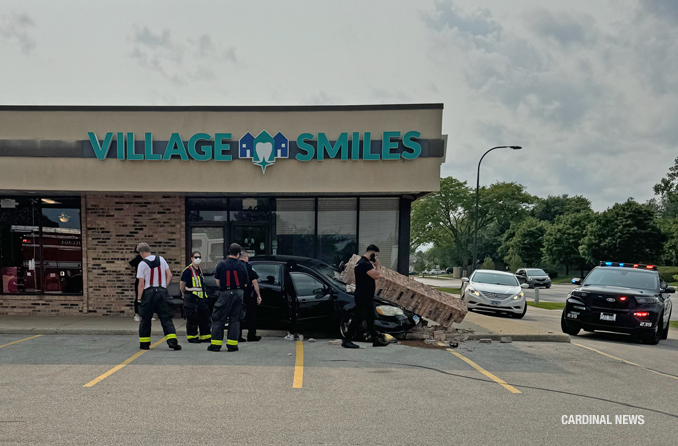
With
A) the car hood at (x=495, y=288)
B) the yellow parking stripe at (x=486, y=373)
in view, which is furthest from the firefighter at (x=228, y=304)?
the car hood at (x=495, y=288)

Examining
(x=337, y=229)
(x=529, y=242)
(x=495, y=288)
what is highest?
(x=337, y=229)

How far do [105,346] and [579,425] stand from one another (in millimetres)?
7635

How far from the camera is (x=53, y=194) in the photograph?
1195 centimetres

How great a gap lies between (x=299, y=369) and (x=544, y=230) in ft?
211

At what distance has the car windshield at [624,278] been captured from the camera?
34.9 ft

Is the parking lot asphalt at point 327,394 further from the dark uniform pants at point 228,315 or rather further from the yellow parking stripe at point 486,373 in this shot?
the dark uniform pants at point 228,315

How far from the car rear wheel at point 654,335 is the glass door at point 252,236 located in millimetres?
9024

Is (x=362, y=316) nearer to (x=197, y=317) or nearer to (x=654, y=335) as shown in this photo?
(x=197, y=317)

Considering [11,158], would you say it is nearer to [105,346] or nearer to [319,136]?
[105,346]

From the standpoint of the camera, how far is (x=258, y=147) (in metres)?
10.9

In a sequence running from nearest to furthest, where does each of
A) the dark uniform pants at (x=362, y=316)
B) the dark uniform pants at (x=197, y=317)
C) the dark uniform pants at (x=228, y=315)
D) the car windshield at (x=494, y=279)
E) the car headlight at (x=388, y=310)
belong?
the dark uniform pants at (x=228, y=315) → the dark uniform pants at (x=362, y=316) → the dark uniform pants at (x=197, y=317) → the car headlight at (x=388, y=310) → the car windshield at (x=494, y=279)

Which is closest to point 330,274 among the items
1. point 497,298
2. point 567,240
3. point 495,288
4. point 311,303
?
point 311,303

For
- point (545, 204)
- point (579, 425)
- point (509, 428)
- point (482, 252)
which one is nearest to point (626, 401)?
point (579, 425)

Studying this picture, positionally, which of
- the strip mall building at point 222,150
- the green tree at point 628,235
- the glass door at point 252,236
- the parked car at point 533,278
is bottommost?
the parked car at point 533,278
